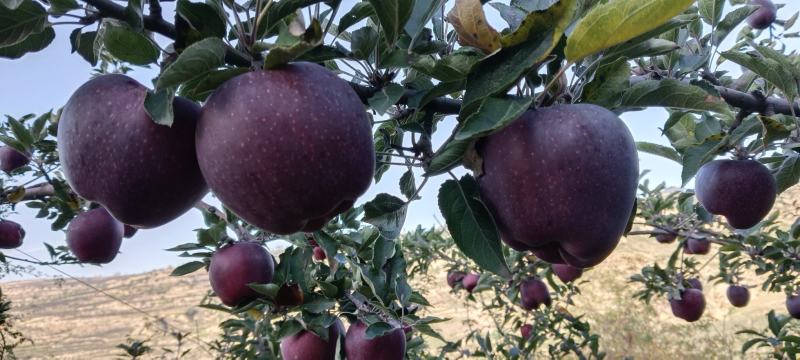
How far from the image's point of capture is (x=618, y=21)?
0.50 meters

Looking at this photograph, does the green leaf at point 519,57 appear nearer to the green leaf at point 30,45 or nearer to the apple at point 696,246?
the green leaf at point 30,45

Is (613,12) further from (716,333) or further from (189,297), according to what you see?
(189,297)

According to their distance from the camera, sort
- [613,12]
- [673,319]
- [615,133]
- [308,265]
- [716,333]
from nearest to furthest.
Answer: [613,12] → [615,133] → [308,265] → [716,333] → [673,319]

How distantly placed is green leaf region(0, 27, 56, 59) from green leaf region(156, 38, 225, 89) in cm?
33

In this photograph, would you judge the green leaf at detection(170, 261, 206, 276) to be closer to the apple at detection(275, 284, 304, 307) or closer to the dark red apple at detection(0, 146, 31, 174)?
the apple at detection(275, 284, 304, 307)

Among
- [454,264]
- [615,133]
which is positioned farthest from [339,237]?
[454,264]

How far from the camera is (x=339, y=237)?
158 centimetres

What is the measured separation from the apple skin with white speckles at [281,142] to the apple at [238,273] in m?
0.90

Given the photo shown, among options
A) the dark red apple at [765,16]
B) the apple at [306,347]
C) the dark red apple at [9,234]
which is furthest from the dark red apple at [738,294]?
the dark red apple at [9,234]

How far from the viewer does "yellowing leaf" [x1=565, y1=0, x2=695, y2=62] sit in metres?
0.49

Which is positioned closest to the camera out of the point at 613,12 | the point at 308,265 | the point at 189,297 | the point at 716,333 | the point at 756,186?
the point at 613,12

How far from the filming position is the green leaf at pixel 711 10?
54.4 inches

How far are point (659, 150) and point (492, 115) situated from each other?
1151 millimetres

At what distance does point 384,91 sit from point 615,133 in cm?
28
